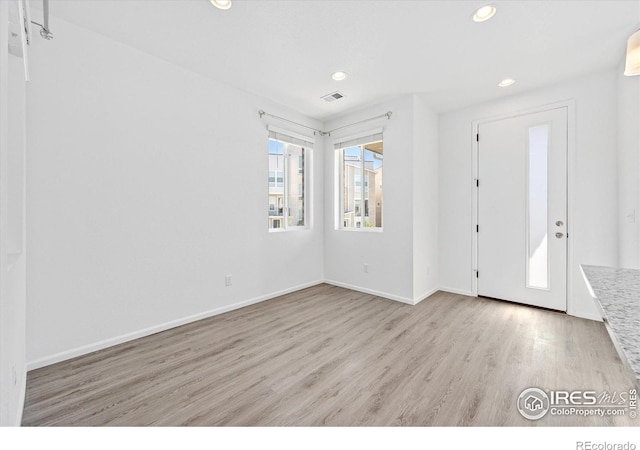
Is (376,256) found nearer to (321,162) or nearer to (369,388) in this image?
(321,162)

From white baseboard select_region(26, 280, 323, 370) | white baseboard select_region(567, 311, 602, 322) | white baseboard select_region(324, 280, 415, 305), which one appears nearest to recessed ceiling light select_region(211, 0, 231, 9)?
white baseboard select_region(26, 280, 323, 370)

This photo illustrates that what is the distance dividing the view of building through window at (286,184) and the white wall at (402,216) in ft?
2.81

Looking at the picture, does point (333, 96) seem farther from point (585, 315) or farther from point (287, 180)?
point (585, 315)

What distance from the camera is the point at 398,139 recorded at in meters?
3.62

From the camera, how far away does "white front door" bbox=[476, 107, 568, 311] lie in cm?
312

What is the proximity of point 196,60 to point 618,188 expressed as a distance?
455 cm

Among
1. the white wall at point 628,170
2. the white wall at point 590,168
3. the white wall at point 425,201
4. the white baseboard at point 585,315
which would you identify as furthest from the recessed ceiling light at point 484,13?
the white baseboard at point 585,315

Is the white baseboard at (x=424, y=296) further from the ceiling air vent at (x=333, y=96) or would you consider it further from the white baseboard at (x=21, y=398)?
the white baseboard at (x=21, y=398)

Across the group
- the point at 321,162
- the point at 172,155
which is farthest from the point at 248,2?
the point at 321,162

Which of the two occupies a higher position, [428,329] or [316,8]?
[316,8]

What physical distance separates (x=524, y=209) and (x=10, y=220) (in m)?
4.62

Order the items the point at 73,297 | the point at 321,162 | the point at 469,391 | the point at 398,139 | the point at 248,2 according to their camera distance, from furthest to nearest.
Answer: the point at 321,162 → the point at 398,139 → the point at 73,297 → the point at 248,2 → the point at 469,391

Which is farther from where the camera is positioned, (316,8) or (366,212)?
(366,212)

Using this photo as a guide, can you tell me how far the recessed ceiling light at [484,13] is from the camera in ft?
6.48
